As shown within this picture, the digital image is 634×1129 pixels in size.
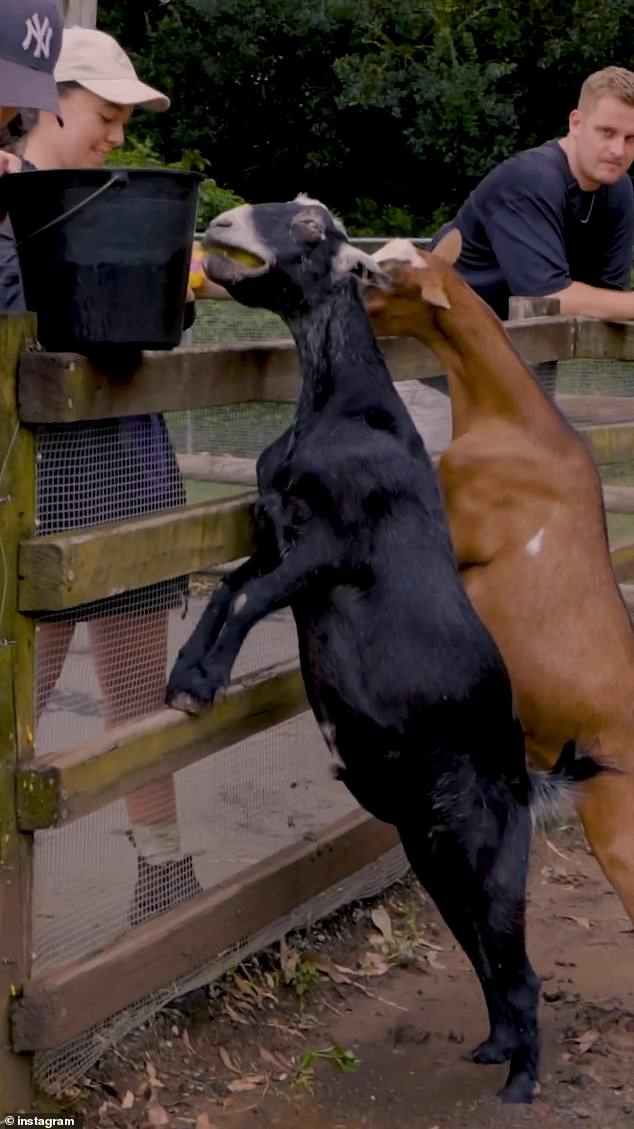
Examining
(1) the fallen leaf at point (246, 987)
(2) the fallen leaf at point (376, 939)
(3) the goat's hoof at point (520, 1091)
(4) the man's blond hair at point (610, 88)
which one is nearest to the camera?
(3) the goat's hoof at point (520, 1091)

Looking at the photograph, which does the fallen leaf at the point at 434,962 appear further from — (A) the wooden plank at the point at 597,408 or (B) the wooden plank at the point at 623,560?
(A) the wooden plank at the point at 597,408

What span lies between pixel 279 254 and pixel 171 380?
0.37 metres

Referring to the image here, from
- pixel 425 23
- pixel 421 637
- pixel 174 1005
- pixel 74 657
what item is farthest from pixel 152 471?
pixel 425 23

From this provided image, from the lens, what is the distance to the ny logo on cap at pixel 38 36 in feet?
9.71

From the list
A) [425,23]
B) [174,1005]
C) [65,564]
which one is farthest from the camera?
[425,23]

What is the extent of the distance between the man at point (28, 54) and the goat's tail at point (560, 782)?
5.72 feet

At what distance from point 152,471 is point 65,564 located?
57 centimetres

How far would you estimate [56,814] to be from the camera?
3.16m

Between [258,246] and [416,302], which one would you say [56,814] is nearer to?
[258,246]

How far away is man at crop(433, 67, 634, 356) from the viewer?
5168 mm

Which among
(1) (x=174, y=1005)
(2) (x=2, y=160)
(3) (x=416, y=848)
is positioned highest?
(2) (x=2, y=160)

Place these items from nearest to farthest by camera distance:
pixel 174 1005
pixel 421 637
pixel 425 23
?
pixel 421 637
pixel 174 1005
pixel 425 23

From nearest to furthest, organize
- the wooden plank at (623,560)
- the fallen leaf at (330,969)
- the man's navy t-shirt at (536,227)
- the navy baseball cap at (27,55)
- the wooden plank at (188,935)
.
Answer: the navy baseball cap at (27,55), the wooden plank at (188,935), the fallen leaf at (330,969), the man's navy t-shirt at (536,227), the wooden plank at (623,560)

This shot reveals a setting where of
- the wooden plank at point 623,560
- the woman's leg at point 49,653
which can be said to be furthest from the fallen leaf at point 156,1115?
the wooden plank at point 623,560
